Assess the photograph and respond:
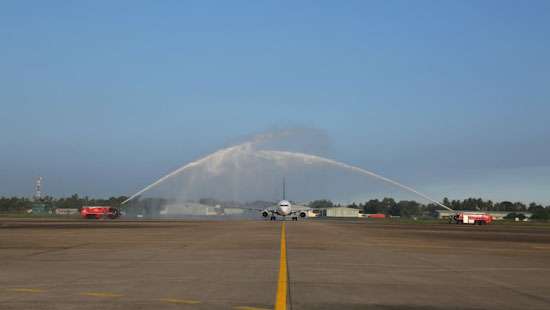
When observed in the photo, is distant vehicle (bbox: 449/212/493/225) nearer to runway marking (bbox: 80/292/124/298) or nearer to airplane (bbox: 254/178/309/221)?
airplane (bbox: 254/178/309/221)

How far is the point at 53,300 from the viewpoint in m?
13.7

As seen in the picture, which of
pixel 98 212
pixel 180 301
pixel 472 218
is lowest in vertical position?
pixel 180 301

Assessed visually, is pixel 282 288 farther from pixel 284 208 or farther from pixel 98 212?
pixel 98 212

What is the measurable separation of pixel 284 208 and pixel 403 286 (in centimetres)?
8336

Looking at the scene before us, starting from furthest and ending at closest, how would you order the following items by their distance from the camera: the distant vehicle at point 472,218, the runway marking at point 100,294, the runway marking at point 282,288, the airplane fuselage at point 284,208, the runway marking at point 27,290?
the distant vehicle at point 472,218 < the airplane fuselage at point 284,208 < the runway marking at point 27,290 < the runway marking at point 100,294 < the runway marking at point 282,288

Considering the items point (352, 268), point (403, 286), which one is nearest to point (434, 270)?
point (352, 268)

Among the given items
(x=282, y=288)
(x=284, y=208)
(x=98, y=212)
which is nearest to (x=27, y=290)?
(x=282, y=288)

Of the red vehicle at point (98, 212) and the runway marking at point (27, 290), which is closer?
the runway marking at point (27, 290)

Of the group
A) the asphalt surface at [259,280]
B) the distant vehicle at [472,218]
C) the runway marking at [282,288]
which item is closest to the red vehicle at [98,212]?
the distant vehicle at [472,218]

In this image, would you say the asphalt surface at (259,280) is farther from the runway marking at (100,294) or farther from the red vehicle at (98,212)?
the red vehicle at (98,212)

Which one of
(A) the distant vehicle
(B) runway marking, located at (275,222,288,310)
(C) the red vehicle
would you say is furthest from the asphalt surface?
(C) the red vehicle

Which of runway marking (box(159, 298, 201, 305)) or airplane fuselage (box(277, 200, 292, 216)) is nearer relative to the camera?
runway marking (box(159, 298, 201, 305))

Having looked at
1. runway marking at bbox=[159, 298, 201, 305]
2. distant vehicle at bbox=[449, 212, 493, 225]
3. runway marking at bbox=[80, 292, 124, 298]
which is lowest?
runway marking at bbox=[159, 298, 201, 305]

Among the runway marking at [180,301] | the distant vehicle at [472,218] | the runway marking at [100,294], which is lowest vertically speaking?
the runway marking at [180,301]
